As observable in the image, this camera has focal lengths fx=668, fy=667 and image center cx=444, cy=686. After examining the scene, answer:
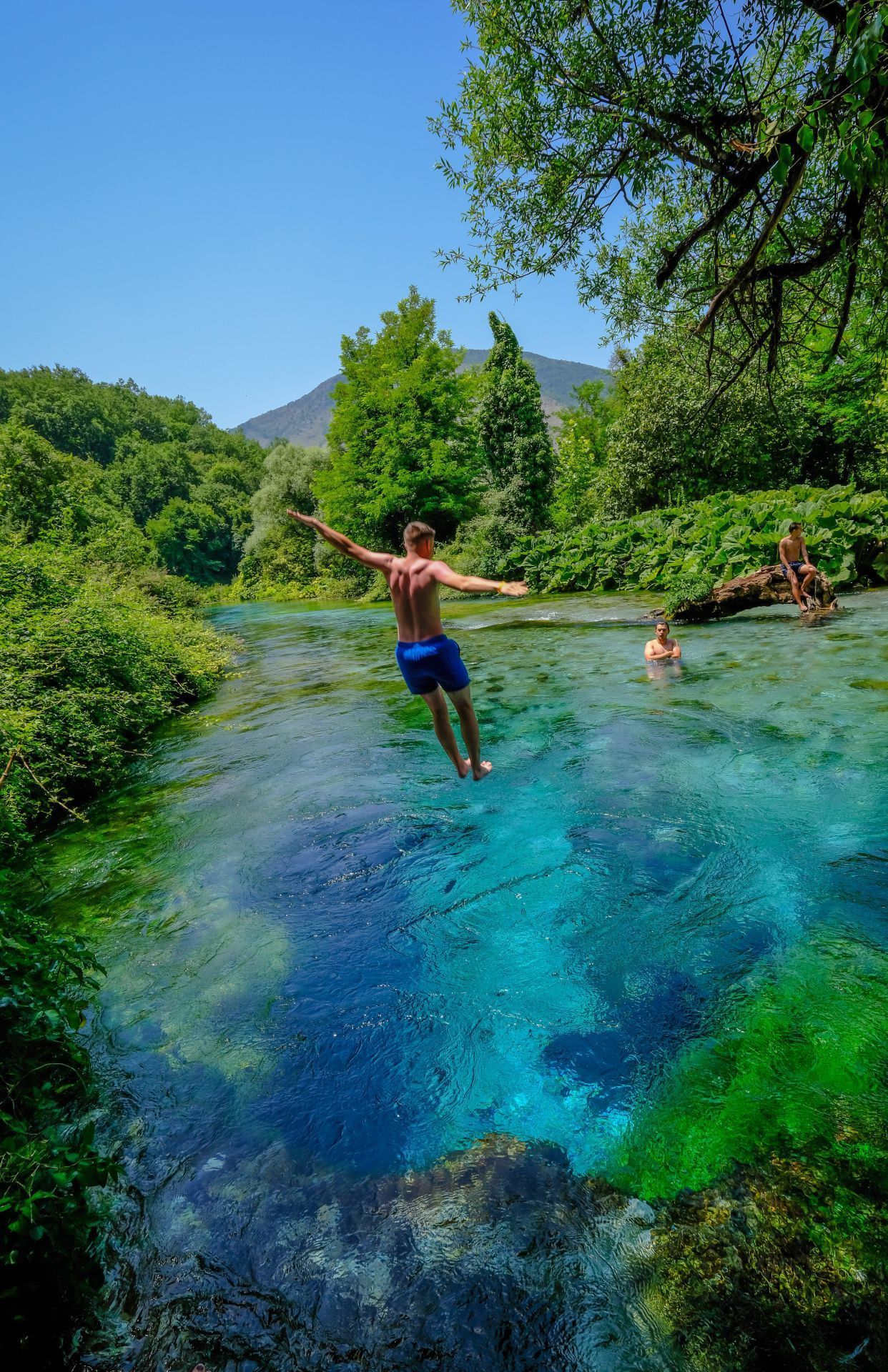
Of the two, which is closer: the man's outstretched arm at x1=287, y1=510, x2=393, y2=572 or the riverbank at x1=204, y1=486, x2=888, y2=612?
the man's outstretched arm at x1=287, y1=510, x2=393, y2=572

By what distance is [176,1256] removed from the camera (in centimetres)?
309

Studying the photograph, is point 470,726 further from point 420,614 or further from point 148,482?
point 148,482

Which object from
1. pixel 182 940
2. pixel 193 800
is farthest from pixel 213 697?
pixel 182 940

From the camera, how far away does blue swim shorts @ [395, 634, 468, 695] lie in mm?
5523

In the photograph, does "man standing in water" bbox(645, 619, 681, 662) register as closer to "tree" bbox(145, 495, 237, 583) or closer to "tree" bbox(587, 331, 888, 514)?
"tree" bbox(587, 331, 888, 514)

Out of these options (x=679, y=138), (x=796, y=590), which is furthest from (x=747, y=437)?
(x=679, y=138)

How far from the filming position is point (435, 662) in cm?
557

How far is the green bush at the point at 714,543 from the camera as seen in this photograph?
17.5m

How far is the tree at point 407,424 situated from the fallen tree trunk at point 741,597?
73.0ft

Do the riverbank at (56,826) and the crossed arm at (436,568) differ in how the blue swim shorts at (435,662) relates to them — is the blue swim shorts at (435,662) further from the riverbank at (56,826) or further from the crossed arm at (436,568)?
the riverbank at (56,826)

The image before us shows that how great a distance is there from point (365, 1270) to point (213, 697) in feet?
47.0

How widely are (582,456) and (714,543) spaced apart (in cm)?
2397

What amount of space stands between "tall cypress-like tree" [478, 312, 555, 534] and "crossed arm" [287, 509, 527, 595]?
2690 cm

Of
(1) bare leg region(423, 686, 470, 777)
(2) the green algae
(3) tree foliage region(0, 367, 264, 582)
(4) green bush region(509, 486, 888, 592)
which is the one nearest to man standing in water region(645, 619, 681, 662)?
(4) green bush region(509, 486, 888, 592)
